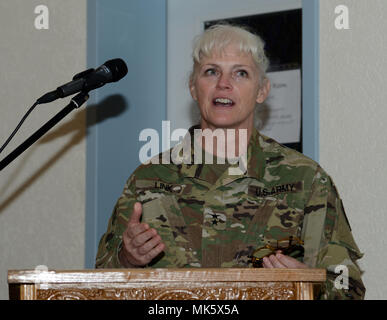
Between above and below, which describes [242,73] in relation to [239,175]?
above

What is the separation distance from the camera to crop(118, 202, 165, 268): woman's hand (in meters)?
1.50

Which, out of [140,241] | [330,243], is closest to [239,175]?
[330,243]

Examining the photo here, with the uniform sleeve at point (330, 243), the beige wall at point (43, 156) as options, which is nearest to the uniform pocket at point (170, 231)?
the uniform sleeve at point (330, 243)

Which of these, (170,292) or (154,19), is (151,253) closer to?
(170,292)

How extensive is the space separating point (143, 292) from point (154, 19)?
1.73 m

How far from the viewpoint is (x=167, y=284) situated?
1174 millimetres

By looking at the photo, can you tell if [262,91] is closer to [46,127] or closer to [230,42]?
[230,42]

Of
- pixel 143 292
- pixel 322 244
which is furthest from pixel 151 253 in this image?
pixel 322 244

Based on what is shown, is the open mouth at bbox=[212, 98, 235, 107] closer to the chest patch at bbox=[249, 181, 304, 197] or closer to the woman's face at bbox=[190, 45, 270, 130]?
the woman's face at bbox=[190, 45, 270, 130]

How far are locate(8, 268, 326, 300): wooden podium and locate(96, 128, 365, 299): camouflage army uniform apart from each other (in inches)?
23.4

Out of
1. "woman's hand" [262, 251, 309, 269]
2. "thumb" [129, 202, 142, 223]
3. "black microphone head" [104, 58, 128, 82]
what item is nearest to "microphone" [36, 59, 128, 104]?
"black microphone head" [104, 58, 128, 82]

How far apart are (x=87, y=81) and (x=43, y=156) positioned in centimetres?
114

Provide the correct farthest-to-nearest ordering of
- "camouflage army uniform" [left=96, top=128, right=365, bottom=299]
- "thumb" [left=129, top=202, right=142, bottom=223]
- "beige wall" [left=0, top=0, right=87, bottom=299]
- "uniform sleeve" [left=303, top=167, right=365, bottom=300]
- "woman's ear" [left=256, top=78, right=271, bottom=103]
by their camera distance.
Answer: "beige wall" [left=0, top=0, right=87, bottom=299] → "woman's ear" [left=256, top=78, right=271, bottom=103] → "camouflage army uniform" [left=96, top=128, right=365, bottom=299] → "uniform sleeve" [left=303, top=167, right=365, bottom=300] → "thumb" [left=129, top=202, right=142, bottom=223]

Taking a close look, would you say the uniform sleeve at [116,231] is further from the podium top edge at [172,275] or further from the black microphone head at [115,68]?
the podium top edge at [172,275]
